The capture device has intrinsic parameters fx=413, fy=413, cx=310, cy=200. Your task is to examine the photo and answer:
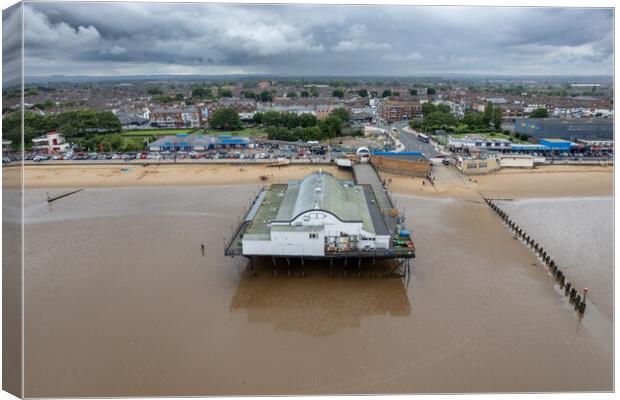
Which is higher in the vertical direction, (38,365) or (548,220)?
(548,220)

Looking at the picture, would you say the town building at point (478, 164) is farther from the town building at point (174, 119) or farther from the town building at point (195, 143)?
the town building at point (174, 119)

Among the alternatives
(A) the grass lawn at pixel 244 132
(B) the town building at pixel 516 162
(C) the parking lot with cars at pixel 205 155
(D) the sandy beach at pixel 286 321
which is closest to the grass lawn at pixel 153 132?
(A) the grass lawn at pixel 244 132

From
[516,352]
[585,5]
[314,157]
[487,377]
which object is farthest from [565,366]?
[314,157]

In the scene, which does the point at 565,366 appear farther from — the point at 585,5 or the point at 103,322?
the point at 103,322

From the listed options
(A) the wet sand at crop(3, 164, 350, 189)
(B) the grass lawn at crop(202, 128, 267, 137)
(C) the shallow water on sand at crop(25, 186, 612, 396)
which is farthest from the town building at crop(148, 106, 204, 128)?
(C) the shallow water on sand at crop(25, 186, 612, 396)

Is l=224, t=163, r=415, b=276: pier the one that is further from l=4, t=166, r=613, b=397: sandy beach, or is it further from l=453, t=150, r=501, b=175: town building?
l=453, t=150, r=501, b=175: town building

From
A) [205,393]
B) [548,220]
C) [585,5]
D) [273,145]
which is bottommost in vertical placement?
[205,393]

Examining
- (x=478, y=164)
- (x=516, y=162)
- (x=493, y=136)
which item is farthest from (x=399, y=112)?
(x=478, y=164)
